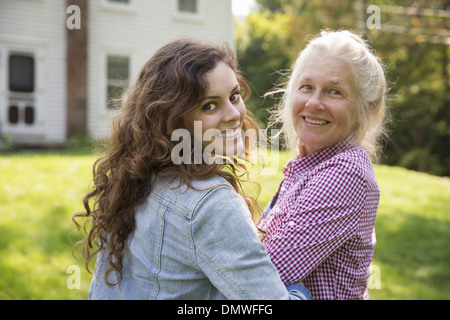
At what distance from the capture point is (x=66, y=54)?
11.3 meters

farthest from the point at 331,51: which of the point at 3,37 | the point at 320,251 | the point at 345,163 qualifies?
the point at 3,37

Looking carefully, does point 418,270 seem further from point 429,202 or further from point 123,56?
point 123,56

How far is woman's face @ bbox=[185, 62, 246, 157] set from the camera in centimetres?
147

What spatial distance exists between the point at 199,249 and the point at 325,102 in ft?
2.61

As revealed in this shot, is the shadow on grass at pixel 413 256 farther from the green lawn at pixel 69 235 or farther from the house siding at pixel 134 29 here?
the house siding at pixel 134 29

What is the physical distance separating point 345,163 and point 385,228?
414 cm

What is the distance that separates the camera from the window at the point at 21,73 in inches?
437

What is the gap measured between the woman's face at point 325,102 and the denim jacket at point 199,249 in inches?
22.9

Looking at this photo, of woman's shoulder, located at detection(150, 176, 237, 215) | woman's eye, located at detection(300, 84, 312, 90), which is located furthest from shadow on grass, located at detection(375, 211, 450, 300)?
woman's shoulder, located at detection(150, 176, 237, 215)

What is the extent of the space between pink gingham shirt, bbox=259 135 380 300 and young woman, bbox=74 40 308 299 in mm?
126

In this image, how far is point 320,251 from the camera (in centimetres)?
151

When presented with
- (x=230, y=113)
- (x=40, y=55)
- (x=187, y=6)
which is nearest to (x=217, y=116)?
(x=230, y=113)

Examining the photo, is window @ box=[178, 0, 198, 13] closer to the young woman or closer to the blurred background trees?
the blurred background trees

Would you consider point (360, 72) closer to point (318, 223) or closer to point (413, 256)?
point (318, 223)
